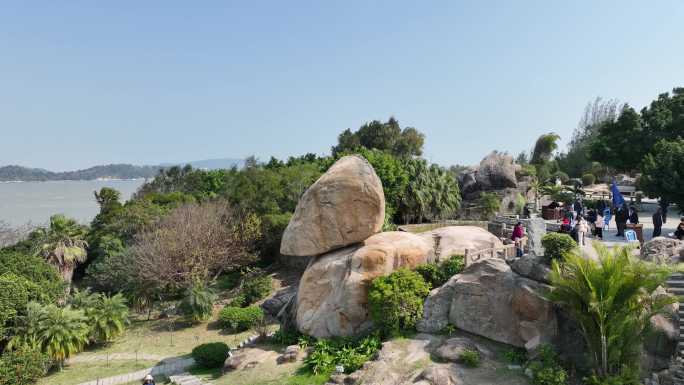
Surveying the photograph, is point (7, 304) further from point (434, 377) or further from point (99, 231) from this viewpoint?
point (99, 231)

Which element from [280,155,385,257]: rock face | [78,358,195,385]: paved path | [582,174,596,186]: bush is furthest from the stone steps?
[582,174,596,186]: bush

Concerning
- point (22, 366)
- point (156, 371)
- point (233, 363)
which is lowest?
point (156, 371)

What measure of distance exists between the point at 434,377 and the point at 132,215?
29.8 m

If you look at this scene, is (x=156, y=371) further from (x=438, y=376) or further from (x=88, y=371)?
(x=438, y=376)

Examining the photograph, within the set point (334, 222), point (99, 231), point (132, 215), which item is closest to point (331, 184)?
point (334, 222)

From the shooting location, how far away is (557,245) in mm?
14016

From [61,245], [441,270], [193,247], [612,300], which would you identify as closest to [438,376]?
[441,270]

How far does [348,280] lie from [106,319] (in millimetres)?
13050

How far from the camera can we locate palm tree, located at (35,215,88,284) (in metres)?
28.2

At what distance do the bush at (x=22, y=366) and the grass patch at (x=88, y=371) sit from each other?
1.99 feet

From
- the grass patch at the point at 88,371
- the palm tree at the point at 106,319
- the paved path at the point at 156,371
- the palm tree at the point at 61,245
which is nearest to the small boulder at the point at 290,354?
the paved path at the point at 156,371

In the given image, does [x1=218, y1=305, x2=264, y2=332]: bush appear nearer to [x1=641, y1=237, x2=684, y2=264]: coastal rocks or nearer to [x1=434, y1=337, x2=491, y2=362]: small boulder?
[x1=434, y1=337, x2=491, y2=362]: small boulder

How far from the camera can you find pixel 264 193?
3344 centimetres

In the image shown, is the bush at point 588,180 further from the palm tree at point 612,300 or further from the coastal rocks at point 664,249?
the palm tree at point 612,300
